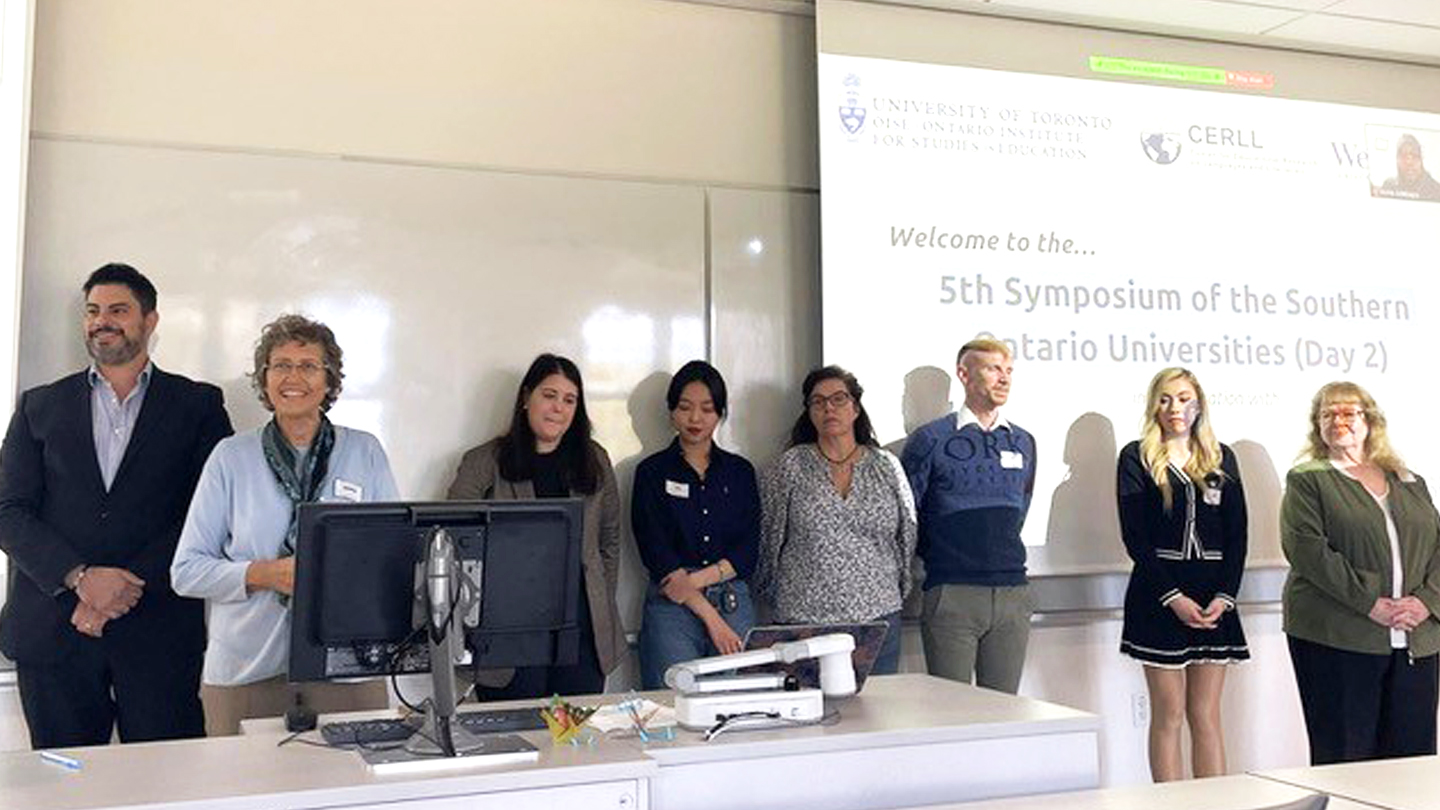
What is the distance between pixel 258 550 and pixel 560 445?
1184mm

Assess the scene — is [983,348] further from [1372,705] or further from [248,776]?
[248,776]

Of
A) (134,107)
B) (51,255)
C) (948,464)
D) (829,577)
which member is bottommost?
Result: (829,577)

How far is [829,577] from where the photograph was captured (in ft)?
13.0

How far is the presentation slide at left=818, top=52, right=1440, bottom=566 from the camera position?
4418 millimetres

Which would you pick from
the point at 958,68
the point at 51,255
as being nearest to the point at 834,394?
the point at 958,68

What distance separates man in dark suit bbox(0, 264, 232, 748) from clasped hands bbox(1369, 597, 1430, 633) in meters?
3.54

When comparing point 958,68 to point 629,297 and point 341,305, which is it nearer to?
point 629,297

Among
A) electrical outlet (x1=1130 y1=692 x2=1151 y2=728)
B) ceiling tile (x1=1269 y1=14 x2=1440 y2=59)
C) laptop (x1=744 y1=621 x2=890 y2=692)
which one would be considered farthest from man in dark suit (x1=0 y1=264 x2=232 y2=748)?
ceiling tile (x1=1269 y1=14 x2=1440 y2=59)

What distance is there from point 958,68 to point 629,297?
4.90 ft

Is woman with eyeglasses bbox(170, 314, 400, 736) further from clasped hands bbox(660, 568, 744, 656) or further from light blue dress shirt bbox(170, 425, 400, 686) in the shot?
clasped hands bbox(660, 568, 744, 656)

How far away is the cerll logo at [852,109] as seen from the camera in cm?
438

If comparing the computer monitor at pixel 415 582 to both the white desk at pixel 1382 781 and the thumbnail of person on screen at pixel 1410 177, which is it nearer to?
the white desk at pixel 1382 781

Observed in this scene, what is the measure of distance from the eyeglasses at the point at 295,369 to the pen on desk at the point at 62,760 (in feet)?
3.74

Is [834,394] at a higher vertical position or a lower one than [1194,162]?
lower
